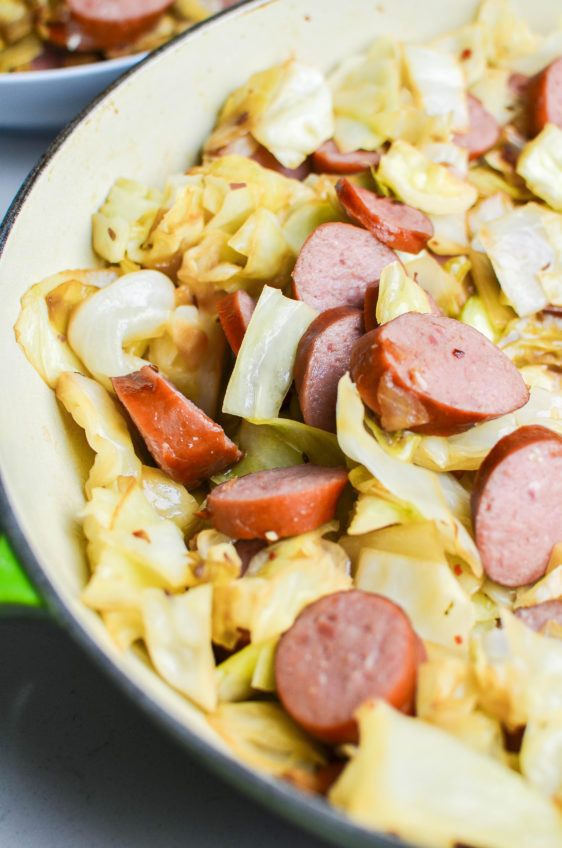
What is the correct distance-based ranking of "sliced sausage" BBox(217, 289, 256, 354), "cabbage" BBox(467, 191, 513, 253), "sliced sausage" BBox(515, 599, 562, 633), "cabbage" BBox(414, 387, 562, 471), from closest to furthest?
"sliced sausage" BBox(515, 599, 562, 633) < "cabbage" BBox(414, 387, 562, 471) < "sliced sausage" BBox(217, 289, 256, 354) < "cabbage" BBox(467, 191, 513, 253)

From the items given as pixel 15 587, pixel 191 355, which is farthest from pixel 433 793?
pixel 191 355

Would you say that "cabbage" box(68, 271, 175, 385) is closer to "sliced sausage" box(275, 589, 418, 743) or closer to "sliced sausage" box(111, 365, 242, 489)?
"sliced sausage" box(111, 365, 242, 489)

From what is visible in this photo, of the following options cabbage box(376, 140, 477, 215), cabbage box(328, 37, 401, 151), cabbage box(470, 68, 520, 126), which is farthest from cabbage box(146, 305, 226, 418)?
cabbage box(470, 68, 520, 126)

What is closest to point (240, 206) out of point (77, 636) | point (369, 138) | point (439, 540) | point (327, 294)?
point (327, 294)

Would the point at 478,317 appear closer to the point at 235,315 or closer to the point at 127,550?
the point at 235,315

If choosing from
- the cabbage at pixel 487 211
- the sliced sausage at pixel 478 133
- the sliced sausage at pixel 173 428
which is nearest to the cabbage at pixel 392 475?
the sliced sausage at pixel 173 428

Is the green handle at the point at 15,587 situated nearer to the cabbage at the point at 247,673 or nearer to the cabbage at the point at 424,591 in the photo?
the cabbage at the point at 247,673
